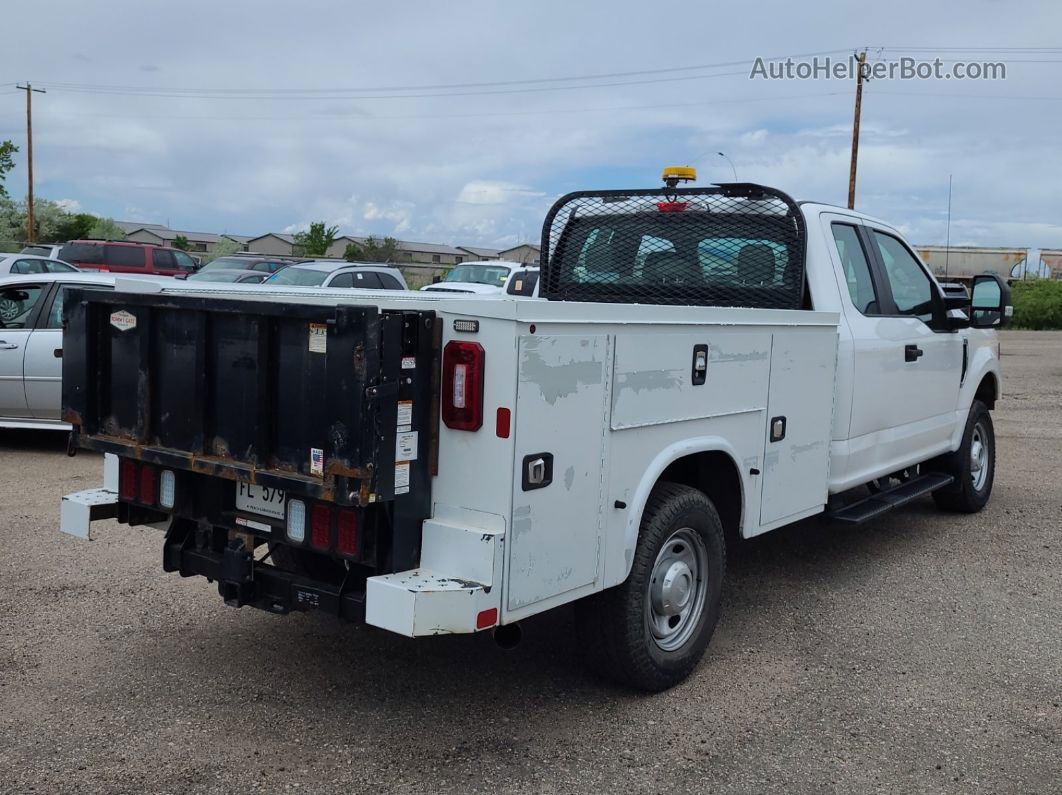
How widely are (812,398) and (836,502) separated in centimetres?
95

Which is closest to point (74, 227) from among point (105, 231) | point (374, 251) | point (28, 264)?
point (105, 231)

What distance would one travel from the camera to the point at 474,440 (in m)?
3.63

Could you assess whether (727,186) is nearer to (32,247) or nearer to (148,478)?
(148,478)

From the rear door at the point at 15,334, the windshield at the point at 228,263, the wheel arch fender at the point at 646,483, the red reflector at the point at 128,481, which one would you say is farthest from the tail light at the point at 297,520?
the windshield at the point at 228,263

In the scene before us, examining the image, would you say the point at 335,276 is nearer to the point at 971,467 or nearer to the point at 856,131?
the point at 971,467

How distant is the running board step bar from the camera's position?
19.7 feet

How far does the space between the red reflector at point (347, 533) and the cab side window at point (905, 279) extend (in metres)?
4.09

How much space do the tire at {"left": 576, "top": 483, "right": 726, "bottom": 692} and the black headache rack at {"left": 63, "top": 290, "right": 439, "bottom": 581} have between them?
0.98 metres

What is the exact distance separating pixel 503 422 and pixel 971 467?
18.9 ft

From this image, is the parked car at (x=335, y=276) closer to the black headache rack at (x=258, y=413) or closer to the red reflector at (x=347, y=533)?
the black headache rack at (x=258, y=413)

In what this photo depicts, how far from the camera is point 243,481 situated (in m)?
3.79

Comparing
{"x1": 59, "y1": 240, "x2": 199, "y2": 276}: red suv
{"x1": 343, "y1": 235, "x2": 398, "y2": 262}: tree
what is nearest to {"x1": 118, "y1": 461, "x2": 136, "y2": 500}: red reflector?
{"x1": 59, "y1": 240, "x2": 199, "y2": 276}: red suv

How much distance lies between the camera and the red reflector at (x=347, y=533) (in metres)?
3.73

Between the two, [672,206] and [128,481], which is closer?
[128,481]
